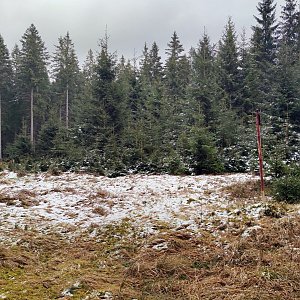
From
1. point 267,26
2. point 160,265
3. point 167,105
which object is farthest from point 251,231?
point 267,26

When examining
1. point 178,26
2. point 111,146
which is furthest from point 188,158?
point 178,26

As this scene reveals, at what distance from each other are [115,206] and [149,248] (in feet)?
10.2

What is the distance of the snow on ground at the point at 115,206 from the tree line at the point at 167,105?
134 inches

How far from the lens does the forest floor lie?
3.62m

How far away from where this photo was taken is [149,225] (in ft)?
20.8

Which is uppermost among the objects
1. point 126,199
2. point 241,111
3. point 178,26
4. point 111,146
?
point 178,26

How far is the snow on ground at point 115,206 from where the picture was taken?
259 inches

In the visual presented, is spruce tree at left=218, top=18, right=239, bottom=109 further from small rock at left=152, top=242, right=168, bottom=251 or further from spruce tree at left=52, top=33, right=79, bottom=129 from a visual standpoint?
small rock at left=152, top=242, right=168, bottom=251

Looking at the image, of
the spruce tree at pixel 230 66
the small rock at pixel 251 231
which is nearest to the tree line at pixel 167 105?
the spruce tree at pixel 230 66

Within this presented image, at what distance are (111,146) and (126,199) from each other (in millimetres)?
9742

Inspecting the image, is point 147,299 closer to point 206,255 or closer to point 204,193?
point 206,255

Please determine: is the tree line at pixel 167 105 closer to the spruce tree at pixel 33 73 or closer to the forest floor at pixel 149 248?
the spruce tree at pixel 33 73

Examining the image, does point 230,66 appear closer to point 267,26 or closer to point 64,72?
point 267,26

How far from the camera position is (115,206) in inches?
319
